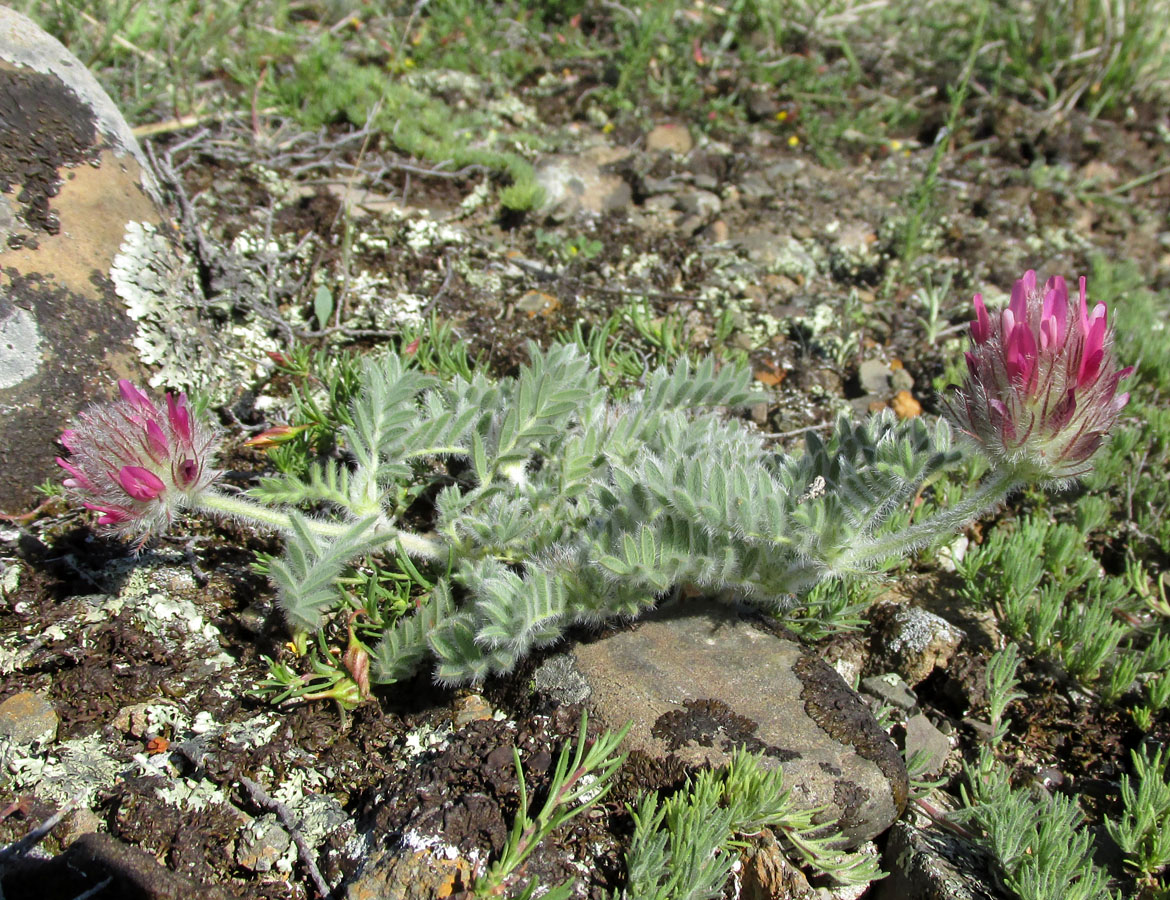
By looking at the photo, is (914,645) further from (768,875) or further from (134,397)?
(134,397)

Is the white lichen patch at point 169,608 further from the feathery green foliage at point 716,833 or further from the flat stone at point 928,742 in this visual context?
the flat stone at point 928,742

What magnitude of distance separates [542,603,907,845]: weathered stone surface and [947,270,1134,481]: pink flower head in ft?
→ 2.81

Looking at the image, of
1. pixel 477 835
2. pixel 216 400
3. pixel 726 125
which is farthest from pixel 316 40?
pixel 477 835

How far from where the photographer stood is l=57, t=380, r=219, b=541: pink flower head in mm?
2396

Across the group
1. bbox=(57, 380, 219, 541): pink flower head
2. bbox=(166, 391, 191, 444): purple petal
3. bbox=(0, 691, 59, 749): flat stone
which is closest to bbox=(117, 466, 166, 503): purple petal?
bbox=(57, 380, 219, 541): pink flower head

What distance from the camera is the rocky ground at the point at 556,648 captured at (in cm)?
230

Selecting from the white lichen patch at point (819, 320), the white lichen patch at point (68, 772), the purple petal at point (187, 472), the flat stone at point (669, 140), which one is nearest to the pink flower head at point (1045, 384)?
the white lichen patch at point (819, 320)

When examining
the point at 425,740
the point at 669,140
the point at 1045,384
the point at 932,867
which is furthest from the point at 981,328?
the point at 669,140

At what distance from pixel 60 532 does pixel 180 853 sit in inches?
49.8

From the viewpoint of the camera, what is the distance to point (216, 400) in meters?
3.43

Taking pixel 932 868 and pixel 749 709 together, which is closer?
pixel 932 868

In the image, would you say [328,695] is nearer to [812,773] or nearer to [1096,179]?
[812,773]

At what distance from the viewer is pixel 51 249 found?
9.80ft

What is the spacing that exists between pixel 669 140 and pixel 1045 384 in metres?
3.55
